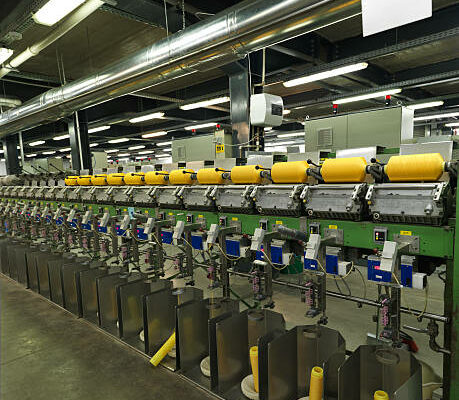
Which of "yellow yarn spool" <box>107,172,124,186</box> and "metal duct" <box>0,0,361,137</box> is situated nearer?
"metal duct" <box>0,0,361,137</box>

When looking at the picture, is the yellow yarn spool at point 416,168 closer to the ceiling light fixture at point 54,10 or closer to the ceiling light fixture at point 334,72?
the ceiling light fixture at point 54,10

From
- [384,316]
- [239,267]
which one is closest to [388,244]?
[384,316]

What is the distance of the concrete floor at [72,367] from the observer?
244cm

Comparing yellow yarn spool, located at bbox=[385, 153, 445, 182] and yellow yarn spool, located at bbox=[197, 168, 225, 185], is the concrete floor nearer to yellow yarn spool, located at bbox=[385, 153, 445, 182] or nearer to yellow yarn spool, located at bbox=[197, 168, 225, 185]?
yellow yarn spool, located at bbox=[197, 168, 225, 185]

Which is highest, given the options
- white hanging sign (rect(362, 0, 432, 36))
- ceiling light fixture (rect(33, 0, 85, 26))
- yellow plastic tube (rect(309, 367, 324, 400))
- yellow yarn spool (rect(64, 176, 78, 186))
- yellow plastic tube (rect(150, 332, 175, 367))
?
ceiling light fixture (rect(33, 0, 85, 26))

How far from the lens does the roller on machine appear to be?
10.1 ft

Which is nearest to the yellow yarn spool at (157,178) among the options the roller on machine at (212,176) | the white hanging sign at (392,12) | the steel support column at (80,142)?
the roller on machine at (212,176)

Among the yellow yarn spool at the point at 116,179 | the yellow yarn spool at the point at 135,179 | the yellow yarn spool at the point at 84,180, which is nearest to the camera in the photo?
the yellow yarn spool at the point at 135,179

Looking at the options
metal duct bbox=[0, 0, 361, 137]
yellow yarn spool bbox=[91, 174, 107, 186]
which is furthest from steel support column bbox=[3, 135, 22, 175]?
yellow yarn spool bbox=[91, 174, 107, 186]

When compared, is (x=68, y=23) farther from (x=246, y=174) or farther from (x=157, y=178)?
(x=246, y=174)

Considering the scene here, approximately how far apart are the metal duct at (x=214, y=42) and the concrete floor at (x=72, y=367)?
296cm

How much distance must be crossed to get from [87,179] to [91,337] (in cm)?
281

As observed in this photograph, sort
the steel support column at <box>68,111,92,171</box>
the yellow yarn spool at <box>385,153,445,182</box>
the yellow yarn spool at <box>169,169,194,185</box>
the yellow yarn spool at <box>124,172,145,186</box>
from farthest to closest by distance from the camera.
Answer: the steel support column at <box>68,111,92,171</box> < the yellow yarn spool at <box>124,172,145,186</box> < the yellow yarn spool at <box>169,169,194,185</box> < the yellow yarn spool at <box>385,153,445,182</box>

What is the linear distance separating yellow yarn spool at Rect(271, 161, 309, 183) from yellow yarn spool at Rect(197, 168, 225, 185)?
0.69 meters
